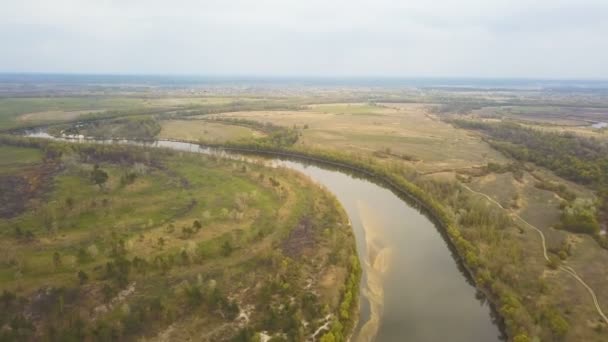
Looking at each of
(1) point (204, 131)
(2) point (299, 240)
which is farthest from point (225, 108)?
(2) point (299, 240)

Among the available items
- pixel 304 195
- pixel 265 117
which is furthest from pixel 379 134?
pixel 304 195

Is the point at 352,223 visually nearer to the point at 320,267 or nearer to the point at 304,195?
the point at 304,195

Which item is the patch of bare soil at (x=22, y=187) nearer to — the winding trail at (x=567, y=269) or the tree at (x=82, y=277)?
the tree at (x=82, y=277)

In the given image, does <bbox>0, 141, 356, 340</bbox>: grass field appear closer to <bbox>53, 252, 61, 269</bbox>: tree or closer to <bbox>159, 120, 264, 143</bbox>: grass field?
<bbox>53, 252, 61, 269</bbox>: tree

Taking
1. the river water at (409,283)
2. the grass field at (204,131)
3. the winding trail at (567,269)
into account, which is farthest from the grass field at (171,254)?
the grass field at (204,131)

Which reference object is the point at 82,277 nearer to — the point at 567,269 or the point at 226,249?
the point at 226,249

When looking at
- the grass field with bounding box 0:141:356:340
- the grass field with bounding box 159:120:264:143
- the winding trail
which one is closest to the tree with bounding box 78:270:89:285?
the grass field with bounding box 0:141:356:340
